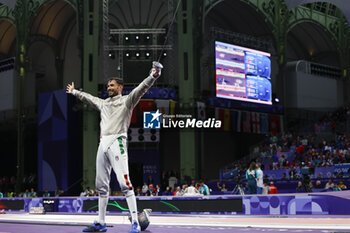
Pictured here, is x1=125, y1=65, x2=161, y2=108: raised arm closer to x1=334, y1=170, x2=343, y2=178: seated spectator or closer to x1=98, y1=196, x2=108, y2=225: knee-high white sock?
x1=98, y1=196, x2=108, y2=225: knee-high white sock

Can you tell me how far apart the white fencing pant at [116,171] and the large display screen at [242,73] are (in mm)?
29181

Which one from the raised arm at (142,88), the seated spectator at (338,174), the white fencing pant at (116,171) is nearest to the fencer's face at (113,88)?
the raised arm at (142,88)

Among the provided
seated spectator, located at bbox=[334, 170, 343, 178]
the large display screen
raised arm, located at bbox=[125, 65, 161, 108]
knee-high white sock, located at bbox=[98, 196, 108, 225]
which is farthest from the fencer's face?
the large display screen

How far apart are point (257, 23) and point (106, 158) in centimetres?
3850

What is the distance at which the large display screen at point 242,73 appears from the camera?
36531 mm

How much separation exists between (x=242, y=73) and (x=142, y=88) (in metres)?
31.3

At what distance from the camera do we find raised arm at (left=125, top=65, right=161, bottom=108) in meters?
6.76

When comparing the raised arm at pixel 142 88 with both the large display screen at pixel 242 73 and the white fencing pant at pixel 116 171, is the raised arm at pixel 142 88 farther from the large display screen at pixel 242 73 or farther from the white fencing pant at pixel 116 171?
the large display screen at pixel 242 73

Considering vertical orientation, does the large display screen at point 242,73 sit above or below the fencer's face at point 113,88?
above

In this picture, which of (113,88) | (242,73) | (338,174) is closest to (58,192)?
(242,73)

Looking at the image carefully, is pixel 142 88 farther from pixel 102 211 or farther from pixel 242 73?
pixel 242 73

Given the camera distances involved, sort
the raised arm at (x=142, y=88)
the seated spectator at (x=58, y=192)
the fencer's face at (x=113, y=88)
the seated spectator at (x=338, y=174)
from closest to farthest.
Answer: the raised arm at (x=142, y=88) < the fencer's face at (x=113, y=88) < the seated spectator at (x=338, y=174) < the seated spectator at (x=58, y=192)

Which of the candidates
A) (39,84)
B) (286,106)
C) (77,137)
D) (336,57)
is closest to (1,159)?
(39,84)

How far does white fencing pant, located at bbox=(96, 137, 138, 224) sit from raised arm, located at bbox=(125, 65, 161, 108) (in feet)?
1.69
